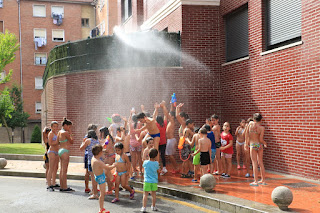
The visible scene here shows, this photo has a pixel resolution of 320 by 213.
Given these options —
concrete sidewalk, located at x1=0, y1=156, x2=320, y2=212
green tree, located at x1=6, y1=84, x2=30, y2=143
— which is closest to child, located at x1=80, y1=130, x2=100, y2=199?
concrete sidewalk, located at x1=0, y1=156, x2=320, y2=212

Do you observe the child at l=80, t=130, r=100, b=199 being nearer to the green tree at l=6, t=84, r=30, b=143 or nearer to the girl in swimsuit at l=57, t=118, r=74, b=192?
the girl in swimsuit at l=57, t=118, r=74, b=192

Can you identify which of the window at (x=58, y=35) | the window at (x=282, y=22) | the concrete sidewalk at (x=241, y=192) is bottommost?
the concrete sidewalk at (x=241, y=192)

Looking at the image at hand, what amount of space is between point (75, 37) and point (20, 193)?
3452 centimetres

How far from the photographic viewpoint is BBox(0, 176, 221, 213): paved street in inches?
262

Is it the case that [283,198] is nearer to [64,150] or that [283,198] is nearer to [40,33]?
[64,150]

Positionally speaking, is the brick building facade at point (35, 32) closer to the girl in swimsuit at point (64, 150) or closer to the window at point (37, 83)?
the window at point (37, 83)

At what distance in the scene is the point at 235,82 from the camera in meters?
12.1

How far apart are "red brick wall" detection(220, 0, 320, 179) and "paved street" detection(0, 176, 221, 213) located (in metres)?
3.95

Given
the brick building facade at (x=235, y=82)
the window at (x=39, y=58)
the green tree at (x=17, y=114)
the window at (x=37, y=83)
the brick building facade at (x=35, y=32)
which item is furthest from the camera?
the window at (x=39, y=58)

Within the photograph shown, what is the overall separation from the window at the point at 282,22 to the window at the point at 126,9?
40.0 ft

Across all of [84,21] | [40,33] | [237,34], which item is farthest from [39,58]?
[237,34]

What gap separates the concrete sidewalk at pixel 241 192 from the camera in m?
6.20

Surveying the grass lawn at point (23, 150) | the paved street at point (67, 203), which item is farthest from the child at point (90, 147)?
the grass lawn at point (23, 150)

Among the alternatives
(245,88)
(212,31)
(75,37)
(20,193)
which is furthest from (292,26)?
(75,37)
